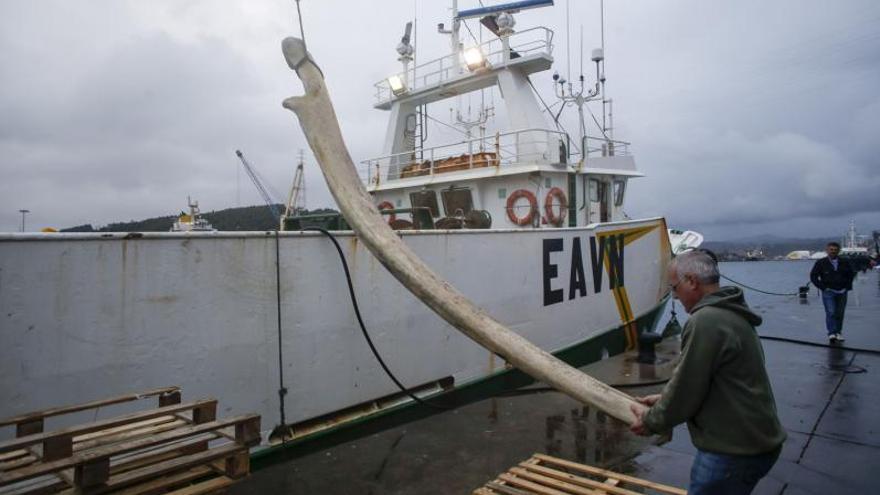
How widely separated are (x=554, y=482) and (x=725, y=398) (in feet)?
5.44

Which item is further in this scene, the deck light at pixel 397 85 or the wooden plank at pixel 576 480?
the deck light at pixel 397 85

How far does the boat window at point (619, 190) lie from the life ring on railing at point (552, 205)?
92.5 inches

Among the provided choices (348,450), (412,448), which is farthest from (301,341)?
(412,448)

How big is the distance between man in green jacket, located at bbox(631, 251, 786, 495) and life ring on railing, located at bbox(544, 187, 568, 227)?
6.79 m

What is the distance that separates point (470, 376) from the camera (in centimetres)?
607

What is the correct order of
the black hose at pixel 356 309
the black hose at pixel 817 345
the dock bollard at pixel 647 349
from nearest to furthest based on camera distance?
the black hose at pixel 356 309 → the dock bollard at pixel 647 349 → the black hose at pixel 817 345

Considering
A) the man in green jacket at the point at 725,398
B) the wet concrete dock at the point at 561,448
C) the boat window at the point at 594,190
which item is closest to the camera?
the man in green jacket at the point at 725,398

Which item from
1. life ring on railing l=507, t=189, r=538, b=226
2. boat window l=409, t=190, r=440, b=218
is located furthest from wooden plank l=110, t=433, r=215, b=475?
boat window l=409, t=190, r=440, b=218

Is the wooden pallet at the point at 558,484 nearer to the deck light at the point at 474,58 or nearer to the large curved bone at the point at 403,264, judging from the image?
the large curved bone at the point at 403,264

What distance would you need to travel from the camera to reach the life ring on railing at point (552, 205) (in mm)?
8961

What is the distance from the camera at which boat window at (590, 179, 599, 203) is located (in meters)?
10.1

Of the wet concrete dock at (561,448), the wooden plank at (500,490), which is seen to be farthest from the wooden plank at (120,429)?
the wooden plank at (500,490)

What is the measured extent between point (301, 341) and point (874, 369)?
7944 millimetres

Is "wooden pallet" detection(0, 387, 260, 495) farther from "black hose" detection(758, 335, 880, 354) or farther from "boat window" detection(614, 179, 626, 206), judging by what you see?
"boat window" detection(614, 179, 626, 206)
